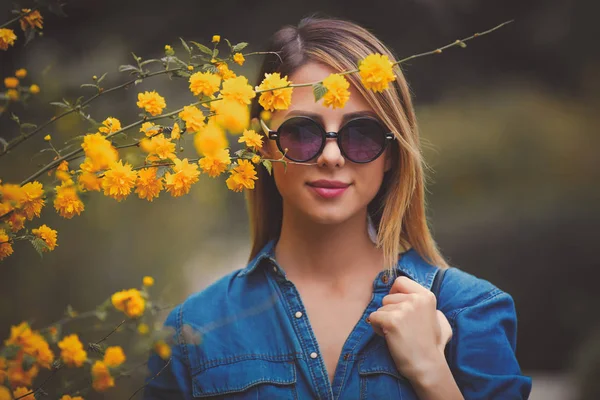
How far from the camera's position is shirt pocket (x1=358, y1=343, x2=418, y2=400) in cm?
122

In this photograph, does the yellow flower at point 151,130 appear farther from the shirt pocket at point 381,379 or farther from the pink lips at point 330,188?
the shirt pocket at point 381,379

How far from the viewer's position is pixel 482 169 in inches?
137

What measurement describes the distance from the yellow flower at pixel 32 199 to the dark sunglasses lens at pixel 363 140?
0.58 m

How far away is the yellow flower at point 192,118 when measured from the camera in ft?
2.81

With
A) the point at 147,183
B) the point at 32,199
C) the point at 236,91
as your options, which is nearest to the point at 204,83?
the point at 236,91

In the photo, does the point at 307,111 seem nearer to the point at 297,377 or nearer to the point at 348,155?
the point at 348,155

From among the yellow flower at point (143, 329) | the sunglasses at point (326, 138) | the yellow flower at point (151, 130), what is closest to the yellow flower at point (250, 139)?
the yellow flower at point (151, 130)

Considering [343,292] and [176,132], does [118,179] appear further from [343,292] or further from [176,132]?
[343,292]

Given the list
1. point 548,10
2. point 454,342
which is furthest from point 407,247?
point 548,10

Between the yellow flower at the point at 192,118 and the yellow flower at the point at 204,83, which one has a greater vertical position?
the yellow flower at the point at 204,83

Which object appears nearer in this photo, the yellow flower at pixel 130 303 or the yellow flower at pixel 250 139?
the yellow flower at pixel 130 303

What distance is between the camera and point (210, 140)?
822mm

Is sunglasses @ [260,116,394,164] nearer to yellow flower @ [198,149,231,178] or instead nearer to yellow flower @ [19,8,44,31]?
yellow flower @ [198,149,231,178]

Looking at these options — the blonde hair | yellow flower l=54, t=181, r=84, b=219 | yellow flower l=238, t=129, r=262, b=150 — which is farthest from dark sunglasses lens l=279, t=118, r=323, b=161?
yellow flower l=54, t=181, r=84, b=219
